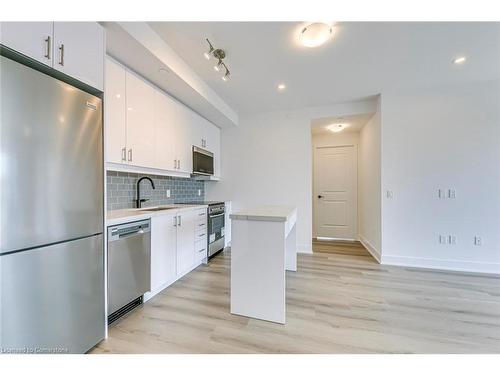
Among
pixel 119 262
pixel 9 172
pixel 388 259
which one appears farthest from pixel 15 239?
pixel 388 259

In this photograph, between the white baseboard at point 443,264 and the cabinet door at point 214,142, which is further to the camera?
the cabinet door at point 214,142

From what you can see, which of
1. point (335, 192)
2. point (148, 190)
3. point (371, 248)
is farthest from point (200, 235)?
point (335, 192)

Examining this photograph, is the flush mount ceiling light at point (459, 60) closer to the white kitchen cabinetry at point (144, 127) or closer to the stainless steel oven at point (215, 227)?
the white kitchen cabinetry at point (144, 127)

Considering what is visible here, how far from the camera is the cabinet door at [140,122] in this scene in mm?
2197

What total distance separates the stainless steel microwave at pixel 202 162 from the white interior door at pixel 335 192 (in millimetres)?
2663

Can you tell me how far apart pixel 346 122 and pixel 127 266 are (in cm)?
428

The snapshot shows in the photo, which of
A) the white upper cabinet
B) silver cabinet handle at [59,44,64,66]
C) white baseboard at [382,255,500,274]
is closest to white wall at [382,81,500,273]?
white baseboard at [382,255,500,274]

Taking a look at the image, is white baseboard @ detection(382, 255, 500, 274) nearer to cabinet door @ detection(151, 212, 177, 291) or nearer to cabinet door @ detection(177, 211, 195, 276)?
cabinet door @ detection(177, 211, 195, 276)

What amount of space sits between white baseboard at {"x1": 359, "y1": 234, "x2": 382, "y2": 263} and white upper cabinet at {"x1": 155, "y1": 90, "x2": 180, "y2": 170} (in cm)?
347

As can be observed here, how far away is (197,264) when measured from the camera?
3.08 m

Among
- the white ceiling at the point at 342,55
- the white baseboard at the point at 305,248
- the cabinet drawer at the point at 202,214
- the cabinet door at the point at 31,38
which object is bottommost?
the white baseboard at the point at 305,248

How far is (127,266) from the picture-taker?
6.10 ft

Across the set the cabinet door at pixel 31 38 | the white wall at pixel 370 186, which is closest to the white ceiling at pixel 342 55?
the white wall at pixel 370 186

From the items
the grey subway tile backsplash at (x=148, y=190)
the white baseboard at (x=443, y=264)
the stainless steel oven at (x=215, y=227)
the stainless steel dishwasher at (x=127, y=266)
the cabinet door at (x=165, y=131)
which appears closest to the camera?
the stainless steel dishwasher at (x=127, y=266)
